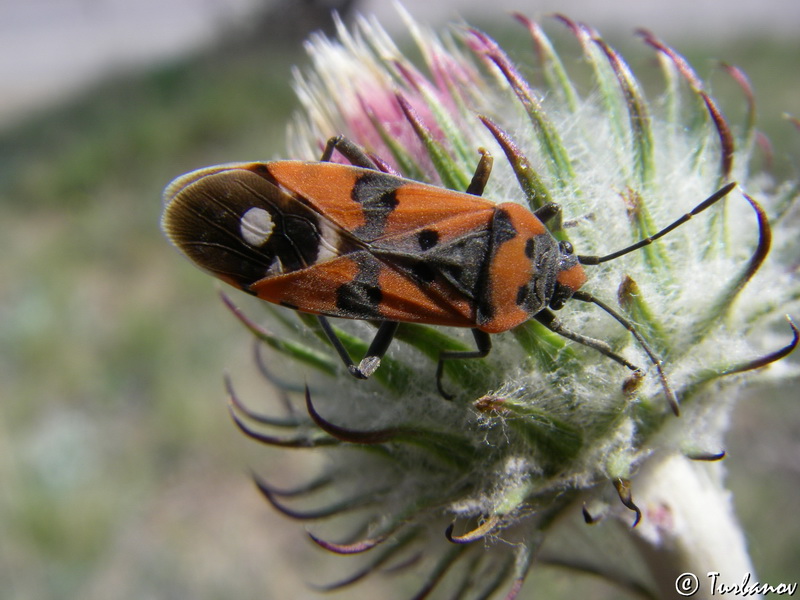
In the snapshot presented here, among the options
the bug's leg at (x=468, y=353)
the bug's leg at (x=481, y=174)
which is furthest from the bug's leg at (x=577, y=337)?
the bug's leg at (x=481, y=174)

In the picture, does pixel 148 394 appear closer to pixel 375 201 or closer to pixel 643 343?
pixel 375 201

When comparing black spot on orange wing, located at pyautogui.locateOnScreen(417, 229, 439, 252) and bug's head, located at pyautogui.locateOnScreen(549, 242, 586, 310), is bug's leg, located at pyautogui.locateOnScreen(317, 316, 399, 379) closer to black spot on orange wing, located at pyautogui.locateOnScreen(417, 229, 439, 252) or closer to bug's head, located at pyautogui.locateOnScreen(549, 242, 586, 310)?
black spot on orange wing, located at pyautogui.locateOnScreen(417, 229, 439, 252)

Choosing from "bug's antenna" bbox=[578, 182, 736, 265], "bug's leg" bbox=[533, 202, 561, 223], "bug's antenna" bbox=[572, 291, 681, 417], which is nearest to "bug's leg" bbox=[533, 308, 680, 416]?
"bug's antenna" bbox=[572, 291, 681, 417]

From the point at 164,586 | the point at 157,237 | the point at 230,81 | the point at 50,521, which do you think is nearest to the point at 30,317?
the point at 157,237

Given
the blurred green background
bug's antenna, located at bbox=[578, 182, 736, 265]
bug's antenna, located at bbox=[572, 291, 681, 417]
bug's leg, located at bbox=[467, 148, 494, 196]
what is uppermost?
bug's leg, located at bbox=[467, 148, 494, 196]

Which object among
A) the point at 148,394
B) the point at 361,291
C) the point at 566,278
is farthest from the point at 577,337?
the point at 148,394

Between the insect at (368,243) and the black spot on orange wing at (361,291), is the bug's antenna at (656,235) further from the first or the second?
the black spot on orange wing at (361,291)
